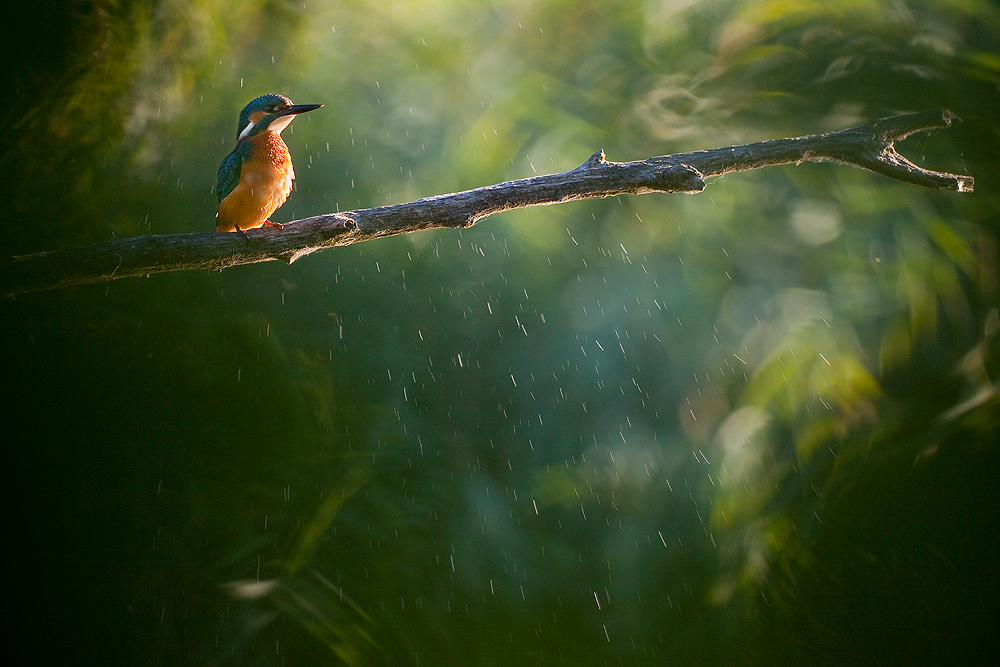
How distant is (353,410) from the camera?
307 cm

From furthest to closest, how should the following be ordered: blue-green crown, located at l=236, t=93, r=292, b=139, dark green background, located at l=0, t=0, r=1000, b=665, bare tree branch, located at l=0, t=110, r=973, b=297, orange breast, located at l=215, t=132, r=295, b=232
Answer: dark green background, located at l=0, t=0, r=1000, b=665 < blue-green crown, located at l=236, t=93, r=292, b=139 < orange breast, located at l=215, t=132, r=295, b=232 < bare tree branch, located at l=0, t=110, r=973, b=297

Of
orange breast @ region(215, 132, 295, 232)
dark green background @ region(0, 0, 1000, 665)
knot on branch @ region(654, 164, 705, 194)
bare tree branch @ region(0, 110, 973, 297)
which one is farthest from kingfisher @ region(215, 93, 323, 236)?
dark green background @ region(0, 0, 1000, 665)

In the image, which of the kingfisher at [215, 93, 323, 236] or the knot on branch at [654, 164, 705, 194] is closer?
the knot on branch at [654, 164, 705, 194]

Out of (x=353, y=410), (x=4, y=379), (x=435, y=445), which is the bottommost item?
(x=435, y=445)

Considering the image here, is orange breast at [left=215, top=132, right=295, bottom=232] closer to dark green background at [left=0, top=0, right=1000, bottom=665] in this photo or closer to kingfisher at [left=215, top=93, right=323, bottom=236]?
kingfisher at [left=215, top=93, right=323, bottom=236]

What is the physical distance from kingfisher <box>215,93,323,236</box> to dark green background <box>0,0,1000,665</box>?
44.5 inches

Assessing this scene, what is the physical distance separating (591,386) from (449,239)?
3.20 ft

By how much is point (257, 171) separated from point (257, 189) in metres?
0.06

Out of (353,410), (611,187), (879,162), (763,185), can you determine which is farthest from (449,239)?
(879,162)

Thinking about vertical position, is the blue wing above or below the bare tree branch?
below

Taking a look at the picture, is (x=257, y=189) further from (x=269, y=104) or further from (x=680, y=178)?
(x=680, y=178)

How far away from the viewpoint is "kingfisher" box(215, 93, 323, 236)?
6.09 feet

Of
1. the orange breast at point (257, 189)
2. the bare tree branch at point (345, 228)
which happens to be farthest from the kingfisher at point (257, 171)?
the bare tree branch at point (345, 228)

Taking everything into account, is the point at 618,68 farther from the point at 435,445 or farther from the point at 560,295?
the point at 435,445
